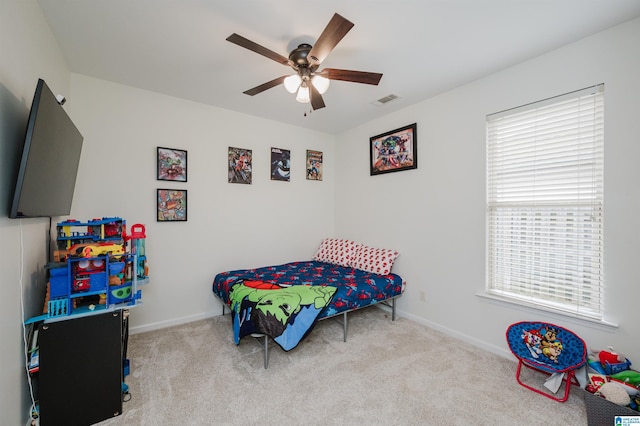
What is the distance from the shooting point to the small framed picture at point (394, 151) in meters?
3.32

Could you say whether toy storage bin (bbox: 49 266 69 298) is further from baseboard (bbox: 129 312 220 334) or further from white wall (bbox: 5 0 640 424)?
baseboard (bbox: 129 312 220 334)

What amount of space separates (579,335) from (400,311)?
1.75 metres

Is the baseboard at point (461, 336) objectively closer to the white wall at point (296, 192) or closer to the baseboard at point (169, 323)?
the white wall at point (296, 192)

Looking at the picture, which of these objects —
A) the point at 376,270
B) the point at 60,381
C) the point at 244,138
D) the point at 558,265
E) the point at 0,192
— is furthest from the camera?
the point at 244,138

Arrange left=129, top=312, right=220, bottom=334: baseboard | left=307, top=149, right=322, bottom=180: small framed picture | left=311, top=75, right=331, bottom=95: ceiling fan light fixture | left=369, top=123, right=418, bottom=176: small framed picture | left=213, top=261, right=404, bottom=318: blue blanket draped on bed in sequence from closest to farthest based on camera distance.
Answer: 1. left=311, top=75, right=331, bottom=95: ceiling fan light fixture
2. left=213, top=261, right=404, bottom=318: blue blanket draped on bed
3. left=129, top=312, right=220, bottom=334: baseboard
4. left=369, top=123, right=418, bottom=176: small framed picture
5. left=307, top=149, right=322, bottom=180: small framed picture

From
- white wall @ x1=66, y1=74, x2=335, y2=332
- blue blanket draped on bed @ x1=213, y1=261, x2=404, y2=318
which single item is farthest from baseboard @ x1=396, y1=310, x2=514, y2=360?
white wall @ x1=66, y1=74, x2=335, y2=332

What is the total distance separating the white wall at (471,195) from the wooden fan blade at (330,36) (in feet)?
4.29

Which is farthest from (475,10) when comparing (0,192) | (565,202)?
(0,192)

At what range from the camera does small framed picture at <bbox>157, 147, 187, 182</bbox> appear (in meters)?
3.04

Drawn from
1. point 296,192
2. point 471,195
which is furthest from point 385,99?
point 296,192

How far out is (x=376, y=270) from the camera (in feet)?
11.3

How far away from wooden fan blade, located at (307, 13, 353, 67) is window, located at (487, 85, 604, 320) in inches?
73.1

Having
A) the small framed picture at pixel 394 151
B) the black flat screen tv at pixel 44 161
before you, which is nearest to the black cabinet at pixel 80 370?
the black flat screen tv at pixel 44 161

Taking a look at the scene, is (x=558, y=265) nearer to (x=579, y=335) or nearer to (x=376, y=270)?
(x=579, y=335)
